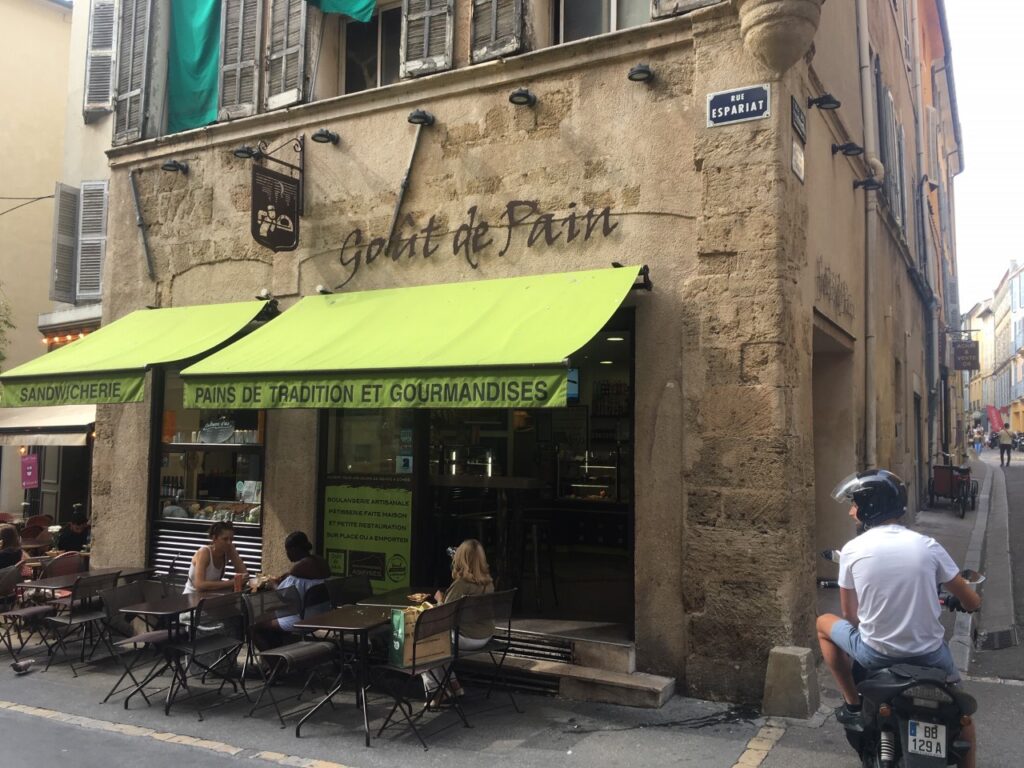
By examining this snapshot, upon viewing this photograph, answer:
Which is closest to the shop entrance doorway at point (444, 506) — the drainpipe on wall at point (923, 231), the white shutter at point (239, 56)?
the white shutter at point (239, 56)

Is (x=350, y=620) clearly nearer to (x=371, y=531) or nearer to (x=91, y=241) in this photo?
(x=371, y=531)

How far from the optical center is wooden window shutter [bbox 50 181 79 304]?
14539mm

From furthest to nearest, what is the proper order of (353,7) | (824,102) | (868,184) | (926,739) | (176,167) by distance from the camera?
(868,184) < (176,167) < (353,7) < (824,102) < (926,739)

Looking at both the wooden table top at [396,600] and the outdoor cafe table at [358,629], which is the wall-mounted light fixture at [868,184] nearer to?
the wooden table top at [396,600]

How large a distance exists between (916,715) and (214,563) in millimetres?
5833

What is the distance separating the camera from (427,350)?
6258 millimetres

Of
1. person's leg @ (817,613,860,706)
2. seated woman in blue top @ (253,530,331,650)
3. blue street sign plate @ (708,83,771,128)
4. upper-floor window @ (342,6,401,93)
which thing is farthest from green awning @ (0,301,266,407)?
person's leg @ (817,613,860,706)

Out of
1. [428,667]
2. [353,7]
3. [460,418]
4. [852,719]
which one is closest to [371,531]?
[460,418]

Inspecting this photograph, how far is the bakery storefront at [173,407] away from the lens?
7.84m

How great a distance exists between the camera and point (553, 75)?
284 inches

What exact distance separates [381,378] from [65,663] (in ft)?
14.3

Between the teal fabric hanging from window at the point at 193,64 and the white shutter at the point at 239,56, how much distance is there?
221 millimetres

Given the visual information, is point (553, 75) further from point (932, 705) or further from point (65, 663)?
point (65, 663)

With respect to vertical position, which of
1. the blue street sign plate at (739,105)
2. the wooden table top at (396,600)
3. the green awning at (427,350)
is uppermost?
the blue street sign plate at (739,105)
